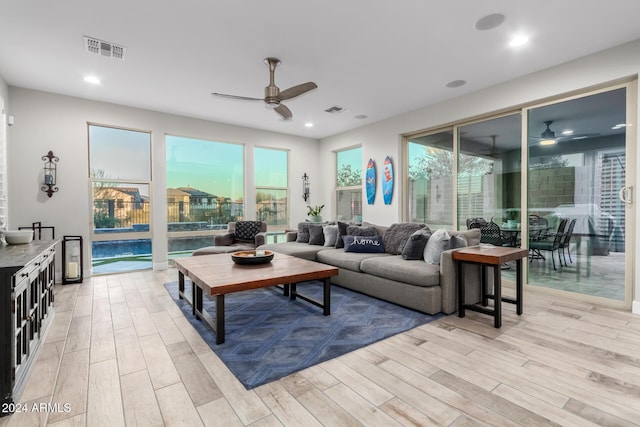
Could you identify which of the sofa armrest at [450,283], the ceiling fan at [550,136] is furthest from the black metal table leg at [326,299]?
the ceiling fan at [550,136]

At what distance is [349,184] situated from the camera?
7.00 metres

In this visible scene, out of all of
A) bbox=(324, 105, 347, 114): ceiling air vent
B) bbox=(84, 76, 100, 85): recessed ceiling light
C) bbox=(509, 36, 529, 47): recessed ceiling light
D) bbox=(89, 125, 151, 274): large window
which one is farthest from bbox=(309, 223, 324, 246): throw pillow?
bbox=(84, 76, 100, 85): recessed ceiling light

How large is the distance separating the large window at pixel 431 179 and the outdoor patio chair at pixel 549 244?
121cm

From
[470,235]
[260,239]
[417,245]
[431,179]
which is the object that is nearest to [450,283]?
[417,245]

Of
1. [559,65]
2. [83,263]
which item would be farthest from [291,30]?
[83,263]

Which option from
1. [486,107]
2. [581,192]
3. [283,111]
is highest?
[486,107]

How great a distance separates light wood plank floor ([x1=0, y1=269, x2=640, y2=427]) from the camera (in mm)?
1637

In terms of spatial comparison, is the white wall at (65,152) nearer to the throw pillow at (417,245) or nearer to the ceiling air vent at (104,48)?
the ceiling air vent at (104,48)

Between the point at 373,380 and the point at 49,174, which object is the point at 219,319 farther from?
the point at 49,174

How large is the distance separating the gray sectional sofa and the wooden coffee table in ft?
2.51

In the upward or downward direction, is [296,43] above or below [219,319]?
above

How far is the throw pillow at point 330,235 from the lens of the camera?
503cm

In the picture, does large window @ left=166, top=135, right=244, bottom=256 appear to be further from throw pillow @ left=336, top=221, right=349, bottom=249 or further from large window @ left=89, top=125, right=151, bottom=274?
throw pillow @ left=336, top=221, right=349, bottom=249

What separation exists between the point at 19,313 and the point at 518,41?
4686mm
